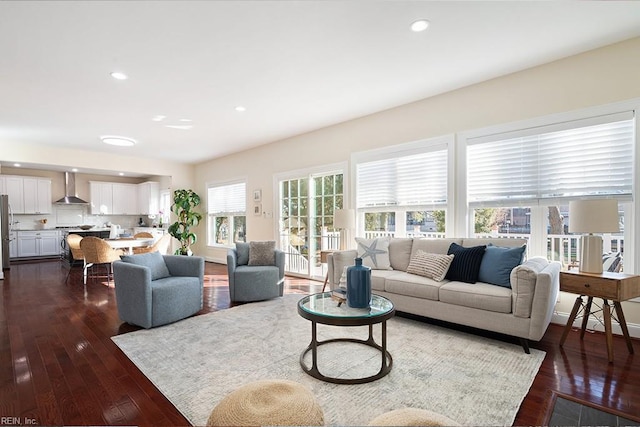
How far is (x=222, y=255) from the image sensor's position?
26.0 feet

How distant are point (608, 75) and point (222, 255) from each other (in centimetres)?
758

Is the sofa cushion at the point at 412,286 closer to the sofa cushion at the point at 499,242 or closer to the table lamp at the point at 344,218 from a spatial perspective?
the sofa cushion at the point at 499,242

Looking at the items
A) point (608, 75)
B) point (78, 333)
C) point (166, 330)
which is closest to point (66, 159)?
point (78, 333)

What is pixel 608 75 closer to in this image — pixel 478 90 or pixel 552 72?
pixel 552 72

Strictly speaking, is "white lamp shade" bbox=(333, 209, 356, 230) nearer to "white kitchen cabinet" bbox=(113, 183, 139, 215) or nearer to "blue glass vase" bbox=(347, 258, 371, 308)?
"blue glass vase" bbox=(347, 258, 371, 308)

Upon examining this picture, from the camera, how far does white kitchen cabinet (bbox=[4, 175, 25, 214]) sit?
8.15 meters

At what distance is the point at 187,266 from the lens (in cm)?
388

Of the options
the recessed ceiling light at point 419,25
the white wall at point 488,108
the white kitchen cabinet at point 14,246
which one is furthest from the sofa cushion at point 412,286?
the white kitchen cabinet at point 14,246

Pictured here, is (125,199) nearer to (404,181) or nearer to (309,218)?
(309,218)

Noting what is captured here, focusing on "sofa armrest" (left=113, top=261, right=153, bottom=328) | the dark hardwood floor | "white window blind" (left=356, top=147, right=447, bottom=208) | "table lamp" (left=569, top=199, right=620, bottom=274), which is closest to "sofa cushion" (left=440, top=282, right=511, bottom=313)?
the dark hardwood floor

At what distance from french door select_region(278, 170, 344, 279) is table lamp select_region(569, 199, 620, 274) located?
127 inches

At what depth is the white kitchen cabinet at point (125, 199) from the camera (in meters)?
9.86

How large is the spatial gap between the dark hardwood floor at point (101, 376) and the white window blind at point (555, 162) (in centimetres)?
146

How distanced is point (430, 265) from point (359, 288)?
1.36 metres
